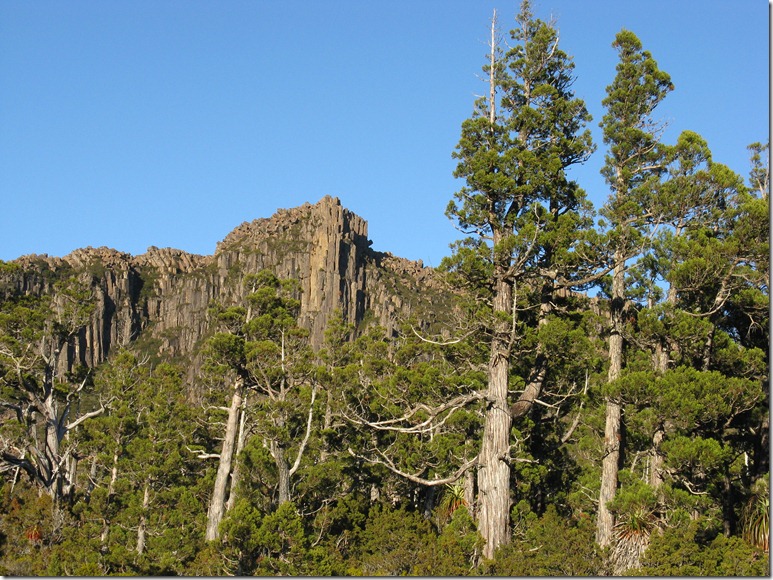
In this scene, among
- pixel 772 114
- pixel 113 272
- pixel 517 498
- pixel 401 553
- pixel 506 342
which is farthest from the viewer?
pixel 113 272

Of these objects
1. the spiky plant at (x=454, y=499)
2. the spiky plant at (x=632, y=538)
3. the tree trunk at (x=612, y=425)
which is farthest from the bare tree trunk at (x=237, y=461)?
the spiky plant at (x=632, y=538)

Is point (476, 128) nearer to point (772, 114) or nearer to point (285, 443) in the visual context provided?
point (772, 114)

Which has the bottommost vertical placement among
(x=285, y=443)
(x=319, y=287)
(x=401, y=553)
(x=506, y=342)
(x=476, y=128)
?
(x=401, y=553)

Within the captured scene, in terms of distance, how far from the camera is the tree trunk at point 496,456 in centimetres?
1648

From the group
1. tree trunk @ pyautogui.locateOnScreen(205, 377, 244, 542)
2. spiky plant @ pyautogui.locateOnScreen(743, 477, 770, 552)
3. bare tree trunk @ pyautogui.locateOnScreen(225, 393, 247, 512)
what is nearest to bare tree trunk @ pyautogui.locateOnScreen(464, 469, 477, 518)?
bare tree trunk @ pyautogui.locateOnScreen(225, 393, 247, 512)

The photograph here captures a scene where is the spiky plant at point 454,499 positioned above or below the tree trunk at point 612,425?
below

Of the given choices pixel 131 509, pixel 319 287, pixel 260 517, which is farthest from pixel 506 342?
pixel 319 287

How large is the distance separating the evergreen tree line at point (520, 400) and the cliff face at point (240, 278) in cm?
12738

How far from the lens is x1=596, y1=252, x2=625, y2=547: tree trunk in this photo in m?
17.6

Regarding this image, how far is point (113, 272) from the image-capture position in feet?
589

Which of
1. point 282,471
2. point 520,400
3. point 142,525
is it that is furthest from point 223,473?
point 520,400

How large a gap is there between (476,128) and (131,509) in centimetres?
1357

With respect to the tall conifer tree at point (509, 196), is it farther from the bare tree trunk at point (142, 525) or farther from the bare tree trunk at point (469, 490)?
the bare tree trunk at point (142, 525)

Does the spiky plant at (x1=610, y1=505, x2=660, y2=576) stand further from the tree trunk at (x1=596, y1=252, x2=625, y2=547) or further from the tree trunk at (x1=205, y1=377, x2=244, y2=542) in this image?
the tree trunk at (x1=205, y1=377, x2=244, y2=542)
